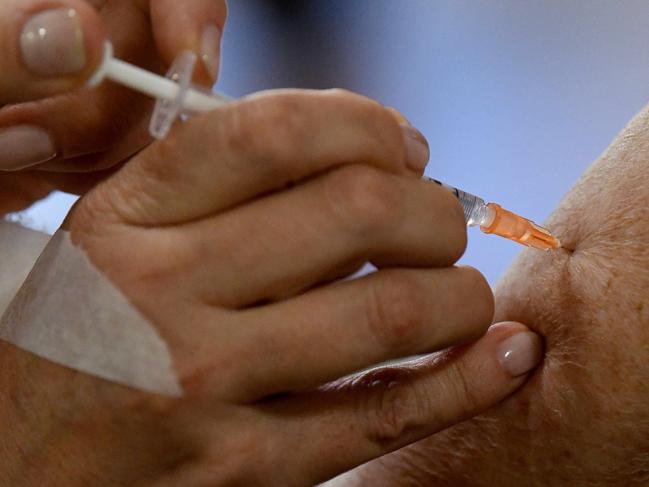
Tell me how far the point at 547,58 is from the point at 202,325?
1.11 m

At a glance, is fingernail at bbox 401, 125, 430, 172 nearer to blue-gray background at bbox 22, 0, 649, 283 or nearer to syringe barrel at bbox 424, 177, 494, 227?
syringe barrel at bbox 424, 177, 494, 227

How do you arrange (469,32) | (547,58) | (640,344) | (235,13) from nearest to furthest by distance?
1. (640,344)
2. (547,58)
3. (469,32)
4. (235,13)

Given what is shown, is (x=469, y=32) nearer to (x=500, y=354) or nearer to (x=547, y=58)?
(x=547, y=58)

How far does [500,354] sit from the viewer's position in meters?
0.78

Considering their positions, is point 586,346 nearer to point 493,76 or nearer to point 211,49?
point 211,49

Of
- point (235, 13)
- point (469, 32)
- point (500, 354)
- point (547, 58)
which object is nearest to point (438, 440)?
point (500, 354)

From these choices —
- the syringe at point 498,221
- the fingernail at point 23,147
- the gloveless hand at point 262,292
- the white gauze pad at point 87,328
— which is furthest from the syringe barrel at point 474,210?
the fingernail at point 23,147

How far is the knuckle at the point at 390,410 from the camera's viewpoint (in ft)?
2.40

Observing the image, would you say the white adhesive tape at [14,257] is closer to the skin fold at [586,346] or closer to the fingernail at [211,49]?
the fingernail at [211,49]

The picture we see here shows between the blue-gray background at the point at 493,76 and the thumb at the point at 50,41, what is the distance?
0.86m

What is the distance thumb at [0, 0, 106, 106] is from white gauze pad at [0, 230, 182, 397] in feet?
0.55

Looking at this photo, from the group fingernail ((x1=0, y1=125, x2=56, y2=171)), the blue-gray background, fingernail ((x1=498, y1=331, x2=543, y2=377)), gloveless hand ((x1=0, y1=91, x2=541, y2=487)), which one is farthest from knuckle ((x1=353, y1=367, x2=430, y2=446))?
the blue-gray background

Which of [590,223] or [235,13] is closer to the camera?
[590,223]

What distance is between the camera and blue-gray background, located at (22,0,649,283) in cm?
134
